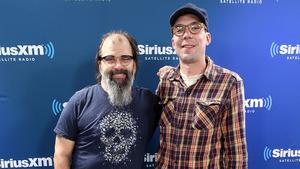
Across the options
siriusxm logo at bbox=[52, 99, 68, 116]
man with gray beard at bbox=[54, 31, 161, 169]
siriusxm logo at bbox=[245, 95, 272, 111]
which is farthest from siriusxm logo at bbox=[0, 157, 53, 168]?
siriusxm logo at bbox=[245, 95, 272, 111]

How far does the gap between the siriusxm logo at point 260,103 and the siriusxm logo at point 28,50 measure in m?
1.33

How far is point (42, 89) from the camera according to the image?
6.12 ft

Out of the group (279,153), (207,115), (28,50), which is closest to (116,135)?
(207,115)

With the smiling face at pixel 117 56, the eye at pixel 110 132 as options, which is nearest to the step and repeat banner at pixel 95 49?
the smiling face at pixel 117 56

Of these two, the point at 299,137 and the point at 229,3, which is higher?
the point at 229,3

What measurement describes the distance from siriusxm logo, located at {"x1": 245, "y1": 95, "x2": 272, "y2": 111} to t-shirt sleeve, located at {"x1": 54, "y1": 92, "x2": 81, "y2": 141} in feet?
3.74

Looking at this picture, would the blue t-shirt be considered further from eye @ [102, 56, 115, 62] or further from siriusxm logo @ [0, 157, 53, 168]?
siriusxm logo @ [0, 157, 53, 168]

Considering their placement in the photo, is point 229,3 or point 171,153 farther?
point 229,3

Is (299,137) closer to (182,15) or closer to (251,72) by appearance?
(251,72)

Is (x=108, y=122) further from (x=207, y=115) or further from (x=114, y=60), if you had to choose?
(x=207, y=115)

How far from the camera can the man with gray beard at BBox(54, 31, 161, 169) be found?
1516mm

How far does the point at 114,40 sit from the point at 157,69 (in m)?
0.44

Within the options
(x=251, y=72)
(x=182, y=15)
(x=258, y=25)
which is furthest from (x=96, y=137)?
(x=258, y=25)

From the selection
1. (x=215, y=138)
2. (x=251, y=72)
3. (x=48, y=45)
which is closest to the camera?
(x=215, y=138)
